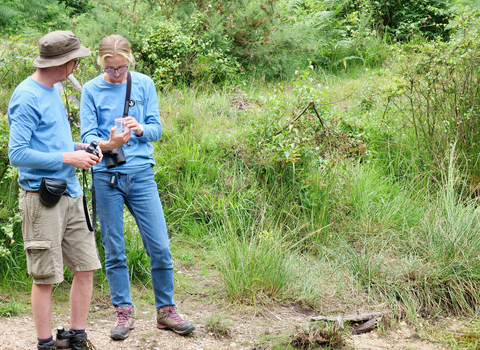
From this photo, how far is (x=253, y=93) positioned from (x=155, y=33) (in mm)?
1815

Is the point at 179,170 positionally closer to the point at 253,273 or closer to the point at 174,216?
the point at 174,216

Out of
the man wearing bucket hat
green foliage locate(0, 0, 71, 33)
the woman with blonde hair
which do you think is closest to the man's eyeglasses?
the woman with blonde hair

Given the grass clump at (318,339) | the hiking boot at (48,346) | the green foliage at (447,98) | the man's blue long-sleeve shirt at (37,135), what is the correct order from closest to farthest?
the man's blue long-sleeve shirt at (37,135)
the hiking boot at (48,346)
the grass clump at (318,339)
the green foliage at (447,98)

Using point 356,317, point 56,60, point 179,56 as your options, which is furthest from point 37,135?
point 179,56

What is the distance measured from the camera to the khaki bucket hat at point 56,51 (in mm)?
3076

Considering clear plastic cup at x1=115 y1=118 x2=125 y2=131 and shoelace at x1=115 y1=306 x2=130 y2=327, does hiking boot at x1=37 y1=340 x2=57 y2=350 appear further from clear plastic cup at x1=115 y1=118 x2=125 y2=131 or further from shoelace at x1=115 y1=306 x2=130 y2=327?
clear plastic cup at x1=115 y1=118 x2=125 y2=131

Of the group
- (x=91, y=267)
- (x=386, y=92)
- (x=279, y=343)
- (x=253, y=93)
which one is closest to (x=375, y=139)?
(x=386, y=92)

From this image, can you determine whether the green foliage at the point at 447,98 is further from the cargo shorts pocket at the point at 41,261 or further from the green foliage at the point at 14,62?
the green foliage at the point at 14,62

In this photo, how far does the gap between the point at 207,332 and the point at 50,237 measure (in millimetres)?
1514

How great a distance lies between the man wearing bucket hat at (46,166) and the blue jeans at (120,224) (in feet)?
1.06

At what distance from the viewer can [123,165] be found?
3.56m

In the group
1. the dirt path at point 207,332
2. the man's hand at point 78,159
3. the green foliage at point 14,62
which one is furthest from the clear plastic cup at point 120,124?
the green foliage at point 14,62

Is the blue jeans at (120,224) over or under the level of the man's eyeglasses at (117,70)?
under

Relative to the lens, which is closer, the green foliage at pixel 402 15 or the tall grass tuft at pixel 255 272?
the tall grass tuft at pixel 255 272
